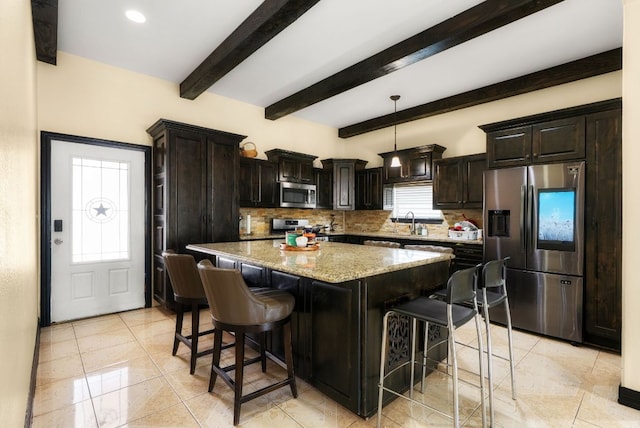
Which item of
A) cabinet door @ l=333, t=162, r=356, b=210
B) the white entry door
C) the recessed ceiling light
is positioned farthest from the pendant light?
the white entry door

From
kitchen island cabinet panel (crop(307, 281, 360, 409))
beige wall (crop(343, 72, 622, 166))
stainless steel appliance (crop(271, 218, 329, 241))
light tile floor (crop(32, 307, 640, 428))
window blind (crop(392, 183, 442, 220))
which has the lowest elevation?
light tile floor (crop(32, 307, 640, 428))

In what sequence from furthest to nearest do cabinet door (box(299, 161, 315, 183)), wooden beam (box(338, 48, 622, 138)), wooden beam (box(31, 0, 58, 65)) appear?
cabinet door (box(299, 161, 315, 183)), wooden beam (box(338, 48, 622, 138)), wooden beam (box(31, 0, 58, 65))

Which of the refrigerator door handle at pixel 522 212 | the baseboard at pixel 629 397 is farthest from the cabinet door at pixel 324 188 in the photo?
the baseboard at pixel 629 397

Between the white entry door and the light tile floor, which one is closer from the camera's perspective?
the light tile floor

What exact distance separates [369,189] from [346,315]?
4290mm

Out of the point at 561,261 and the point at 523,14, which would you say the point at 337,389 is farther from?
the point at 523,14

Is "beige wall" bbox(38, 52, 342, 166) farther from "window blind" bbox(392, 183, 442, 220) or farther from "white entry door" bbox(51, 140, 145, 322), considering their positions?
"window blind" bbox(392, 183, 442, 220)

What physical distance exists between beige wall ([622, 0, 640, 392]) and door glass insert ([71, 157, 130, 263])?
4.99m

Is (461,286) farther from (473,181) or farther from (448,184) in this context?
(448,184)

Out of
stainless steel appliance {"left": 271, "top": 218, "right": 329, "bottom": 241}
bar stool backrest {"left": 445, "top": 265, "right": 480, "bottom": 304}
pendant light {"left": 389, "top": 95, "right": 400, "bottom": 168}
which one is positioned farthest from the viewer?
stainless steel appliance {"left": 271, "top": 218, "right": 329, "bottom": 241}

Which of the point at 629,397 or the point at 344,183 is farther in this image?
the point at 344,183

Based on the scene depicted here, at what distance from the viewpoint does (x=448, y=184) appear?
4.81m

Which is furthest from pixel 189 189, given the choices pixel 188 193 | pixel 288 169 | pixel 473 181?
pixel 473 181

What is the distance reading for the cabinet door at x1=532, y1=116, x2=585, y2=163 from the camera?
10.8 feet
